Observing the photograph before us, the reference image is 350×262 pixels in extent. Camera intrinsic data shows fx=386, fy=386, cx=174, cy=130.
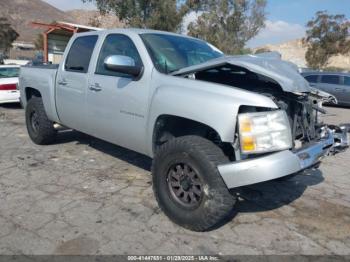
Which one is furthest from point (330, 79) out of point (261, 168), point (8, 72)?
point (261, 168)

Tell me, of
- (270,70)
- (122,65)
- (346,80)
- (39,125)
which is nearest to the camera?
(270,70)

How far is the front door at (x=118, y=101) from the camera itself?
161 inches

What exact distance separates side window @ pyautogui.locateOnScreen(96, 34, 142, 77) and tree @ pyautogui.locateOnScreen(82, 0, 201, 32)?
490 inches

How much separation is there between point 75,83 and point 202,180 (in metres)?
2.58

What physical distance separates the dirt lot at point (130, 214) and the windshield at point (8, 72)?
6.75 meters

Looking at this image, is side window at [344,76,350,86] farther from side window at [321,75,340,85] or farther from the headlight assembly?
the headlight assembly

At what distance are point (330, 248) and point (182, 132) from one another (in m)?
1.74

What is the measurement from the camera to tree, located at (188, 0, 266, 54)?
2148cm

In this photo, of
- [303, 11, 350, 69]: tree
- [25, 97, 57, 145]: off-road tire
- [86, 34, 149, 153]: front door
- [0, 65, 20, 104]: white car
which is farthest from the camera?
[303, 11, 350, 69]: tree

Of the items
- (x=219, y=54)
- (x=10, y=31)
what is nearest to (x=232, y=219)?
(x=219, y=54)

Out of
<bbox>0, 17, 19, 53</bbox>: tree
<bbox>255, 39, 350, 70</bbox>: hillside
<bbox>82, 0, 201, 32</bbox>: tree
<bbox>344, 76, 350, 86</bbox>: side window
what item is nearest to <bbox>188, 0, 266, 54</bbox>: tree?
<bbox>82, 0, 201, 32</bbox>: tree

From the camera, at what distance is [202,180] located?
3.32m

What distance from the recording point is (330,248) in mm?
3373

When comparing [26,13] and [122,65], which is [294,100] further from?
[26,13]
